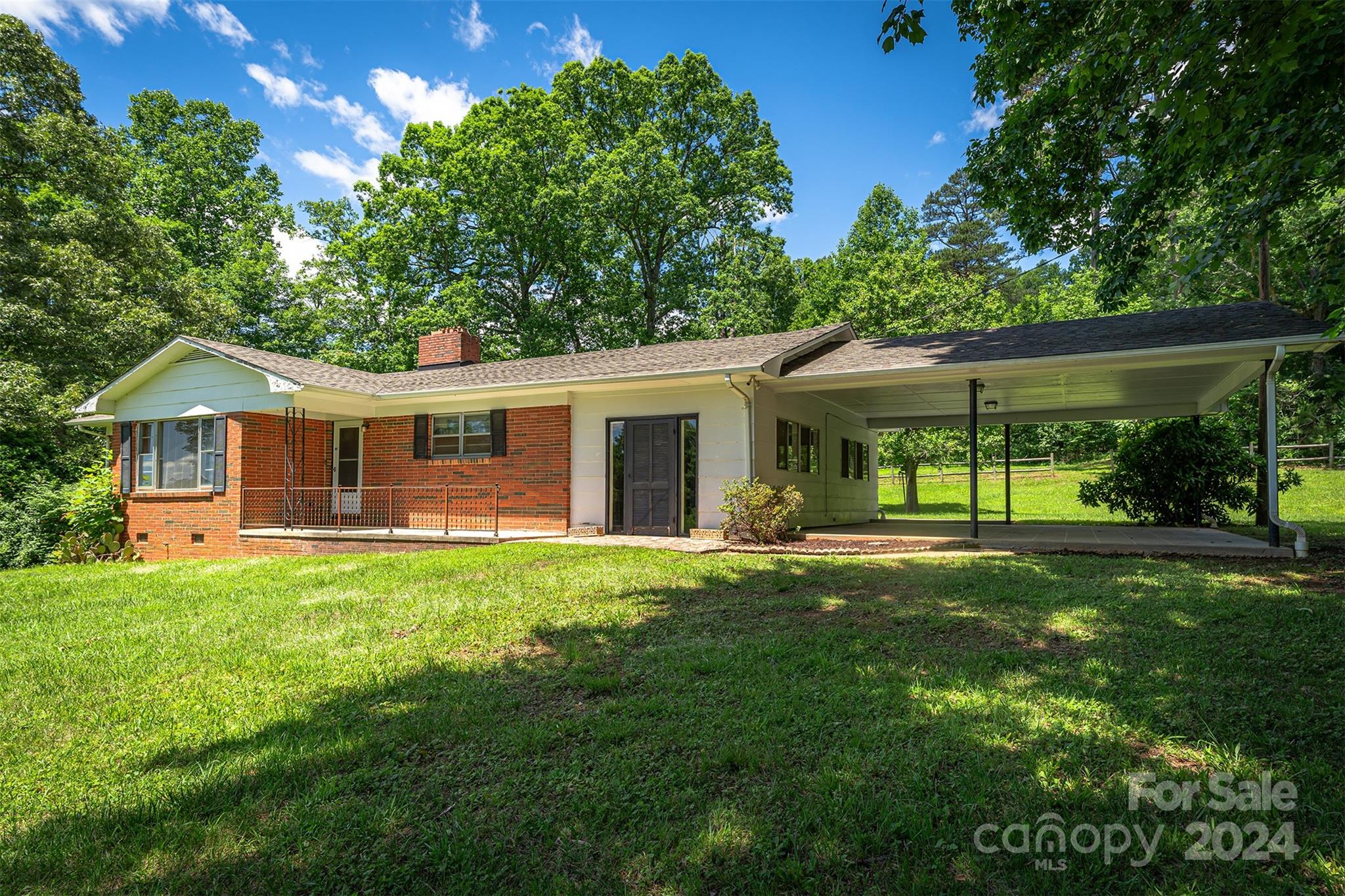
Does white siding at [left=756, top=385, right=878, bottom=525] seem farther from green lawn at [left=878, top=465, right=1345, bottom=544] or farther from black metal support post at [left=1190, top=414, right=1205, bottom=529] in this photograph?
black metal support post at [left=1190, top=414, right=1205, bottom=529]

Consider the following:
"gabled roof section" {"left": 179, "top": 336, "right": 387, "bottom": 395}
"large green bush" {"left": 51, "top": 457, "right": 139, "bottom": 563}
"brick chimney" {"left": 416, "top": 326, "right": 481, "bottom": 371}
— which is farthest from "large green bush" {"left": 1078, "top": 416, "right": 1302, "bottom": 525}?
"large green bush" {"left": 51, "top": 457, "right": 139, "bottom": 563}

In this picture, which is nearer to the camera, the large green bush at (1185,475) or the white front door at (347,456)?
the large green bush at (1185,475)

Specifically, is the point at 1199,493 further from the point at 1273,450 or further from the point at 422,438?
the point at 422,438

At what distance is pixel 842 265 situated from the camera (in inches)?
1164

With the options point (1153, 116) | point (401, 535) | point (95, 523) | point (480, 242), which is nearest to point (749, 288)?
point (480, 242)

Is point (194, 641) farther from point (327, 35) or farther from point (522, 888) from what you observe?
point (327, 35)

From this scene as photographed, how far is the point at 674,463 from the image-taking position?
11.7m

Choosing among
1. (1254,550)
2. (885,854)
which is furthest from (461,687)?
(1254,550)

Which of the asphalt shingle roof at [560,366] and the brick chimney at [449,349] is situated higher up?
the brick chimney at [449,349]

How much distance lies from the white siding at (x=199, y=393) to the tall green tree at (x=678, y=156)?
15.8 m

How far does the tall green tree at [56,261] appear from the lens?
16328 mm

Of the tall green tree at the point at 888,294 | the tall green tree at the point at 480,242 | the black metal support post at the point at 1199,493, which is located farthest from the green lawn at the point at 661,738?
the tall green tree at the point at 480,242

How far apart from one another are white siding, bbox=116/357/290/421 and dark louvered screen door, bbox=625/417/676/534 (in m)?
6.72

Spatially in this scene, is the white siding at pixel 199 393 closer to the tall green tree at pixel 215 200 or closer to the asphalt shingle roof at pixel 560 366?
the asphalt shingle roof at pixel 560 366
